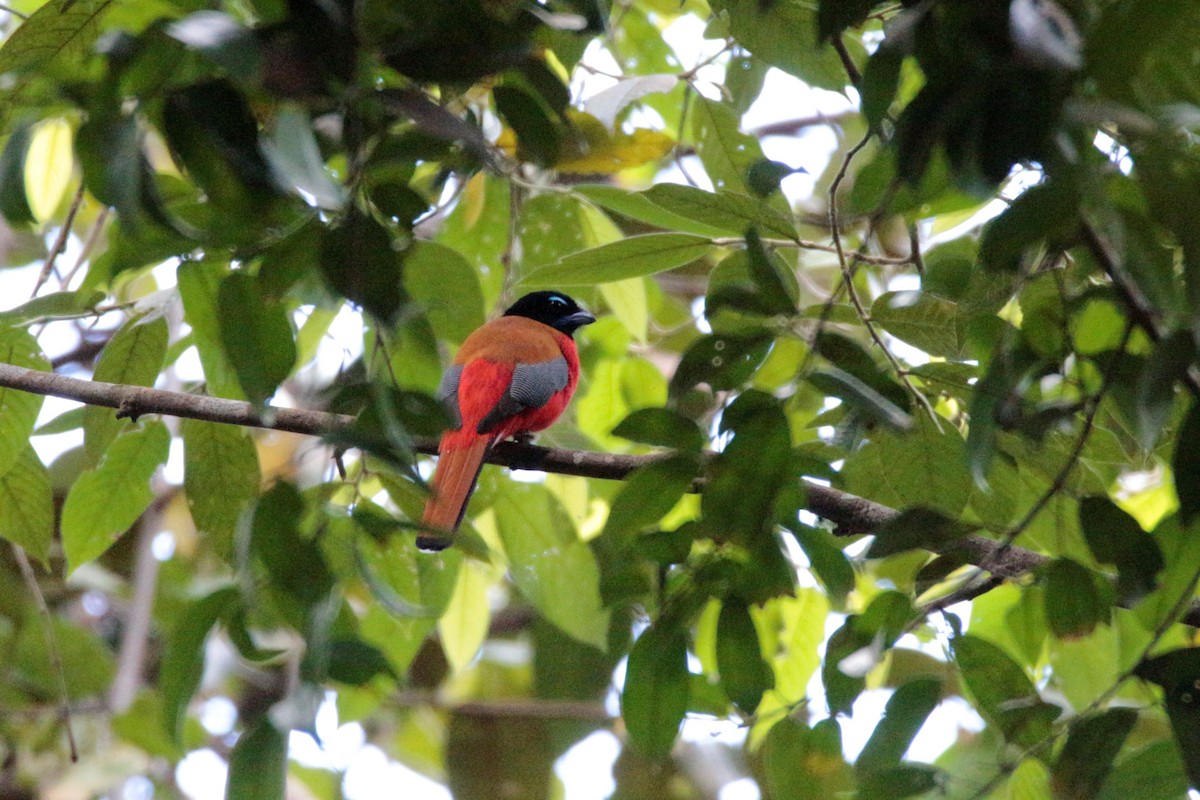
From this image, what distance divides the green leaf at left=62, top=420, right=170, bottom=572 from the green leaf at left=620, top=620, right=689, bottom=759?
4.63ft

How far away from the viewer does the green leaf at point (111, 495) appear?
2.80 meters

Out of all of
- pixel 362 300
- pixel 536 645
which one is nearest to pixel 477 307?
pixel 362 300

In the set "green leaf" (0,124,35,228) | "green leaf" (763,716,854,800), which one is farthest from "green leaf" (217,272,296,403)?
"green leaf" (763,716,854,800)

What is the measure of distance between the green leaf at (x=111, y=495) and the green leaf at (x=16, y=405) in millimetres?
168

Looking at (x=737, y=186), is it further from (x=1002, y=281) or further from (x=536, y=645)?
(x=536, y=645)

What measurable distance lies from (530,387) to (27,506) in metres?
1.70

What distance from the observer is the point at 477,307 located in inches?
119

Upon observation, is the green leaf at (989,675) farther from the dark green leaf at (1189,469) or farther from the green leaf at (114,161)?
the green leaf at (114,161)

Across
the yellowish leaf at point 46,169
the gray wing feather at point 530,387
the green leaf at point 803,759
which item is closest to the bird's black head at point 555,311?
the gray wing feather at point 530,387

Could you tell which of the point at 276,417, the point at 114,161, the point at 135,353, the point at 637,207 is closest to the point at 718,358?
the point at 114,161

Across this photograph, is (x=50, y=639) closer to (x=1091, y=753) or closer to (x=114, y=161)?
(x=114, y=161)

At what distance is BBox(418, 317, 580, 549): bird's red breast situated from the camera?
347 cm

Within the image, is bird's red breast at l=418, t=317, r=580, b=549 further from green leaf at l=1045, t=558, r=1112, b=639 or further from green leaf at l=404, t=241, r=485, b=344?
green leaf at l=1045, t=558, r=1112, b=639

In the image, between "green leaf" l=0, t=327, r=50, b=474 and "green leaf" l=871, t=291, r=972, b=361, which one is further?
"green leaf" l=0, t=327, r=50, b=474
